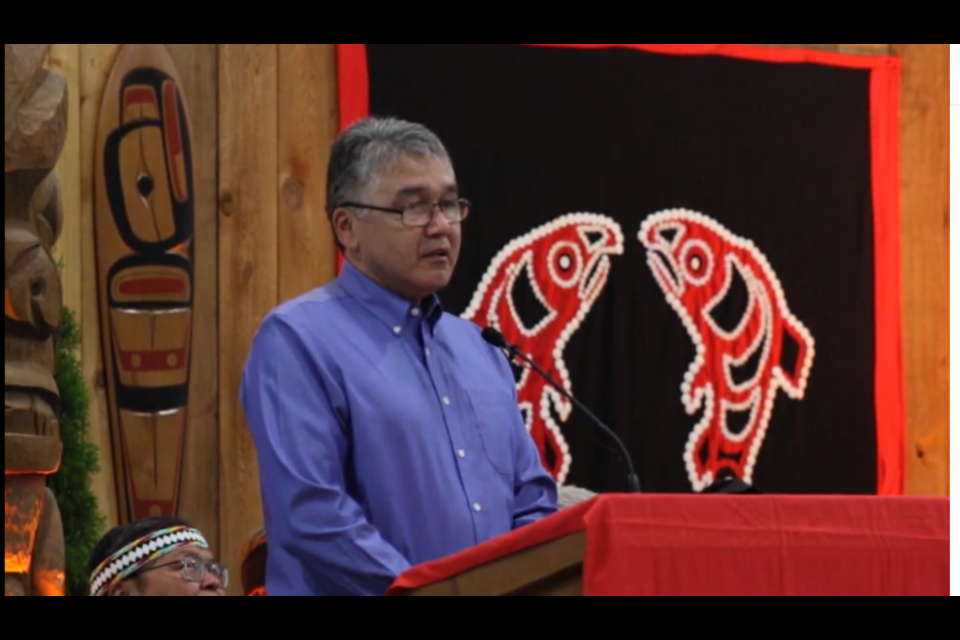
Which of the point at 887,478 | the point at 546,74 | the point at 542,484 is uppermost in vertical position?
the point at 546,74

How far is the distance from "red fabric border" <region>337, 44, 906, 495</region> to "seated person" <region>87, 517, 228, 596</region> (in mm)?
2831

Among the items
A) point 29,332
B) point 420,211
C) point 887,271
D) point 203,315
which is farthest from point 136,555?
point 887,271

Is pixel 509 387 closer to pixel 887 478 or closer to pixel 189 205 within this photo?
pixel 189 205

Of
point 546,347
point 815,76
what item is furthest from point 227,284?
point 815,76

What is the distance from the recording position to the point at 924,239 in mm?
5375

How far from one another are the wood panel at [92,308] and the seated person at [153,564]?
144 centimetres

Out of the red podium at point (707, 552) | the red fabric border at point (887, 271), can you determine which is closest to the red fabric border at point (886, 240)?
the red fabric border at point (887, 271)

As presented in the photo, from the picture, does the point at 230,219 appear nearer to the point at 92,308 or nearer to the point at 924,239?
the point at 92,308

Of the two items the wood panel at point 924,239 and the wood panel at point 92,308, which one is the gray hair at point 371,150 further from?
the wood panel at point 924,239

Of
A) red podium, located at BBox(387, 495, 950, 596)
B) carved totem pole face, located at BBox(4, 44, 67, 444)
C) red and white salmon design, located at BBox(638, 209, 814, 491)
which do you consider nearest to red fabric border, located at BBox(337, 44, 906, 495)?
red and white salmon design, located at BBox(638, 209, 814, 491)

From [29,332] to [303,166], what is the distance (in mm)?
992

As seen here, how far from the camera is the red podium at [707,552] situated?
5.36 feet

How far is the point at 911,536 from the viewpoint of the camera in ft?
5.63
